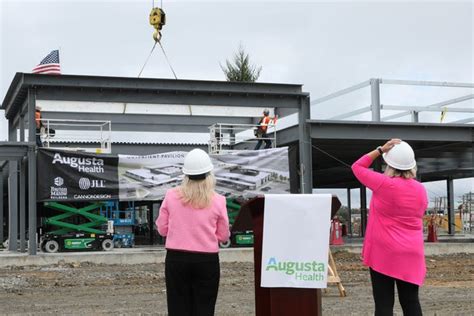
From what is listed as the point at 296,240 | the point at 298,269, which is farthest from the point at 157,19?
the point at 298,269

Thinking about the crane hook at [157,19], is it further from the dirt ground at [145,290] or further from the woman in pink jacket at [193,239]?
the woman in pink jacket at [193,239]

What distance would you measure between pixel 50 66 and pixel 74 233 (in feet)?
18.9

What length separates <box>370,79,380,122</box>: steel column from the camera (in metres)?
21.8

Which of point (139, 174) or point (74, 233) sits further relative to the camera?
point (139, 174)

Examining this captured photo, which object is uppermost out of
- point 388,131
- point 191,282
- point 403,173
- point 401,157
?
point 388,131

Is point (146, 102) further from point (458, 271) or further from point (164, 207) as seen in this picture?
point (164, 207)

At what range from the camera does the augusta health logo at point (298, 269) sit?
Answer: 5.68 m

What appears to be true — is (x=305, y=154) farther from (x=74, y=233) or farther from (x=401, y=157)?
(x=401, y=157)

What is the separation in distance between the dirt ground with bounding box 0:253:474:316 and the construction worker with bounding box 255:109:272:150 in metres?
5.96

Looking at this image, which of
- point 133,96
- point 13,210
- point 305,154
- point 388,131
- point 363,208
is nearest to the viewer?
point 133,96

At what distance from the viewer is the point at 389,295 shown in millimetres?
5559

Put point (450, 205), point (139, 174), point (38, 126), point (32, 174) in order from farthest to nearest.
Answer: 1. point (450, 205)
2. point (139, 174)
3. point (38, 126)
4. point (32, 174)

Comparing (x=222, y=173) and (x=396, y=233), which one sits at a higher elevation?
(x=222, y=173)

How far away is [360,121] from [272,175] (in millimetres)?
3469
